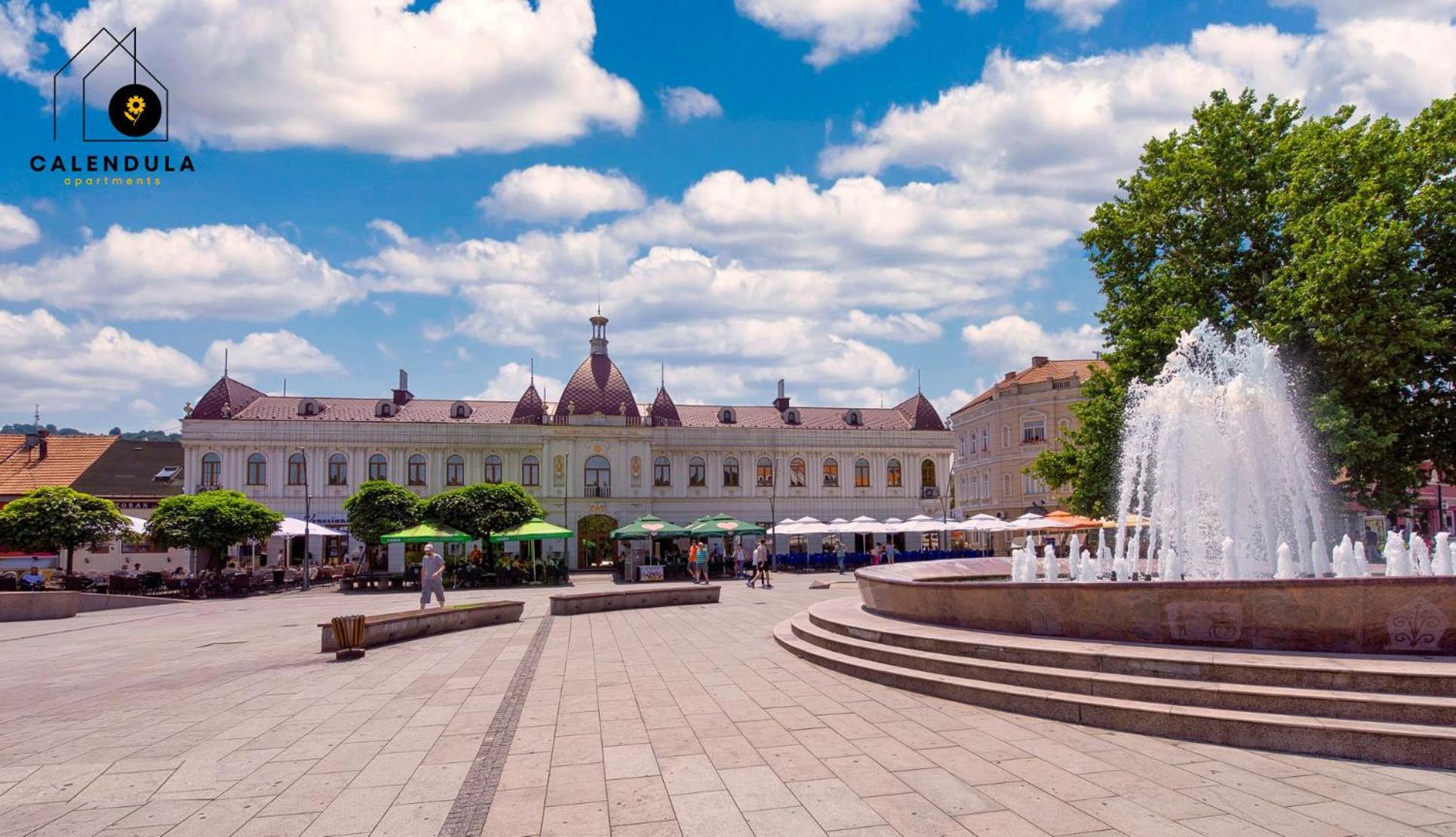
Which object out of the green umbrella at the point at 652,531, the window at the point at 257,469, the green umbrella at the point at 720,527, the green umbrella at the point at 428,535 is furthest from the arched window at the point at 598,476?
the green umbrella at the point at 428,535

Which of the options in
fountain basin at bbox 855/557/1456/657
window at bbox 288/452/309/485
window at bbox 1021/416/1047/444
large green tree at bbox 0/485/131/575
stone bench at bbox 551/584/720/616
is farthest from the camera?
window at bbox 1021/416/1047/444

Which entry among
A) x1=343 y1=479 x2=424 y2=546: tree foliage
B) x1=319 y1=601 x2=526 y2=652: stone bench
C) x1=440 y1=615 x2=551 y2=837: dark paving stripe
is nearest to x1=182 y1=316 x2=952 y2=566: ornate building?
x1=343 y1=479 x2=424 y2=546: tree foliage

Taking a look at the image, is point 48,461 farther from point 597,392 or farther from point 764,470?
point 764,470

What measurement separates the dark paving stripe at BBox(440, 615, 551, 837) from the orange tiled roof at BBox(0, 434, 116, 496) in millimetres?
54291

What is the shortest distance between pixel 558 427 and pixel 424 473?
8.07m

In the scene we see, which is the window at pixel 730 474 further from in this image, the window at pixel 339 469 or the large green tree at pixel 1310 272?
the large green tree at pixel 1310 272

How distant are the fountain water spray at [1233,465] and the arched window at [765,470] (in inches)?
1466

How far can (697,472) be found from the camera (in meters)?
57.5

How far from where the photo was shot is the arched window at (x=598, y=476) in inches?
2173

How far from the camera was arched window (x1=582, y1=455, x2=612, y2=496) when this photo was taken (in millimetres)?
55188

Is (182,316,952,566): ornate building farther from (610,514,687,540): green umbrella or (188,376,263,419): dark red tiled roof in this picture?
(610,514,687,540): green umbrella

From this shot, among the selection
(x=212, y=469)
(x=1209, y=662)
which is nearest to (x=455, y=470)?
(x=212, y=469)

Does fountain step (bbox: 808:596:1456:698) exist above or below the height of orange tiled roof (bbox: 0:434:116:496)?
below

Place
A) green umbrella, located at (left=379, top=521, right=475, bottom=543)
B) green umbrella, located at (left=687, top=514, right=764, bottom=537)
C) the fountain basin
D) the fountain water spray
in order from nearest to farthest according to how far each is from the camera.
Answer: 1. the fountain basin
2. the fountain water spray
3. green umbrella, located at (left=379, top=521, right=475, bottom=543)
4. green umbrella, located at (left=687, top=514, right=764, bottom=537)
